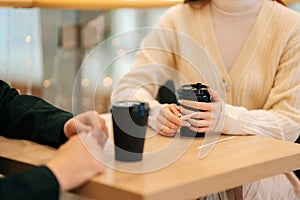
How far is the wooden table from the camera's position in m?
0.89

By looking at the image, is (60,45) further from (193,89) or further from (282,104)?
(193,89)

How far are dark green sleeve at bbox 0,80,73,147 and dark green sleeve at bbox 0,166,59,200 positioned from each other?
283mm

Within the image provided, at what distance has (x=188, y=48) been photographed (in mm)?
1767

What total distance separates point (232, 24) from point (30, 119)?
794 mm

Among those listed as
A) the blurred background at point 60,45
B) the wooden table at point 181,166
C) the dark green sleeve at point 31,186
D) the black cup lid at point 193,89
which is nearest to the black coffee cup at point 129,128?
the wooden table at point 181,166

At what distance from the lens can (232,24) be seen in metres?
1.76

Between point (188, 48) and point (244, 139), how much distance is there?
538mm

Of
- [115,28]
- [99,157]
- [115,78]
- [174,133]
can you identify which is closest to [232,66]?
[115,78]

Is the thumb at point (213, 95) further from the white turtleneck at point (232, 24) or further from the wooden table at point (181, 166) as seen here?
the white turtleneck at point (232, 24)

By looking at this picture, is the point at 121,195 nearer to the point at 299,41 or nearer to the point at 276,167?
the point at 276,167

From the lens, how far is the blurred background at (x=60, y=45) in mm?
1853

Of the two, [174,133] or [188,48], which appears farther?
[188,48]

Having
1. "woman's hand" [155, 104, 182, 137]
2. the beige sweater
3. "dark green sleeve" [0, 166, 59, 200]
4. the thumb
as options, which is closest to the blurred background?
the beige sweater

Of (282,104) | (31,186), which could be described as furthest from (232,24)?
(31,186)
